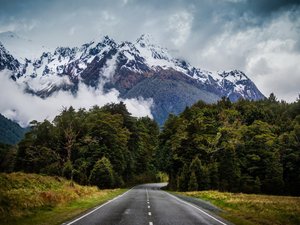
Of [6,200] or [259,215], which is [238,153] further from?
[6,200]

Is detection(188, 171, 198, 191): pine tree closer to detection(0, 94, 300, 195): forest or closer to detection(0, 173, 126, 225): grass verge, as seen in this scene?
detection(0, 94, 300, 195): forest

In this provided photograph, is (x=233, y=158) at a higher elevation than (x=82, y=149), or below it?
below

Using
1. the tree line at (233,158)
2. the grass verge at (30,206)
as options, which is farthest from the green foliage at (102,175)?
the grass verge at (30,206)

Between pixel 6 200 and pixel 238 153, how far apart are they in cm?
6746

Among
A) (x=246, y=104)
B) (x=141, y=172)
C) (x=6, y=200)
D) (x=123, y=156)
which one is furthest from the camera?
(x=141, y=172)

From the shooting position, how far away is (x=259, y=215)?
24750 millimetres

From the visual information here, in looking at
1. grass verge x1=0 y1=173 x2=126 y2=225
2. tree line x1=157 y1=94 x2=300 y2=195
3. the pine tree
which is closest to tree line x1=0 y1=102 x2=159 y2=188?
tree line x1=157 y1=94 x2=300 y2=195

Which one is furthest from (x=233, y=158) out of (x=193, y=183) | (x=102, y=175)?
(x=102, y=175)

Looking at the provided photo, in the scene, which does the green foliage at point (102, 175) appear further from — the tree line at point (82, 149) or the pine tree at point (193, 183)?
the pine tree at point (193, 183)

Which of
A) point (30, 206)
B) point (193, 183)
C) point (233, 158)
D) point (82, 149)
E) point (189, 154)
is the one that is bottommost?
point (30, 206)

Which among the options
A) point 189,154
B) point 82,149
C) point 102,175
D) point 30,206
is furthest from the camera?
point 189,154

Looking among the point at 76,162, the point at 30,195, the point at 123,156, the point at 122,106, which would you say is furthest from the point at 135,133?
the point at 30,195

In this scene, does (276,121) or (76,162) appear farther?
(276,121)

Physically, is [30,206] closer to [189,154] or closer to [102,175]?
[102,175]
